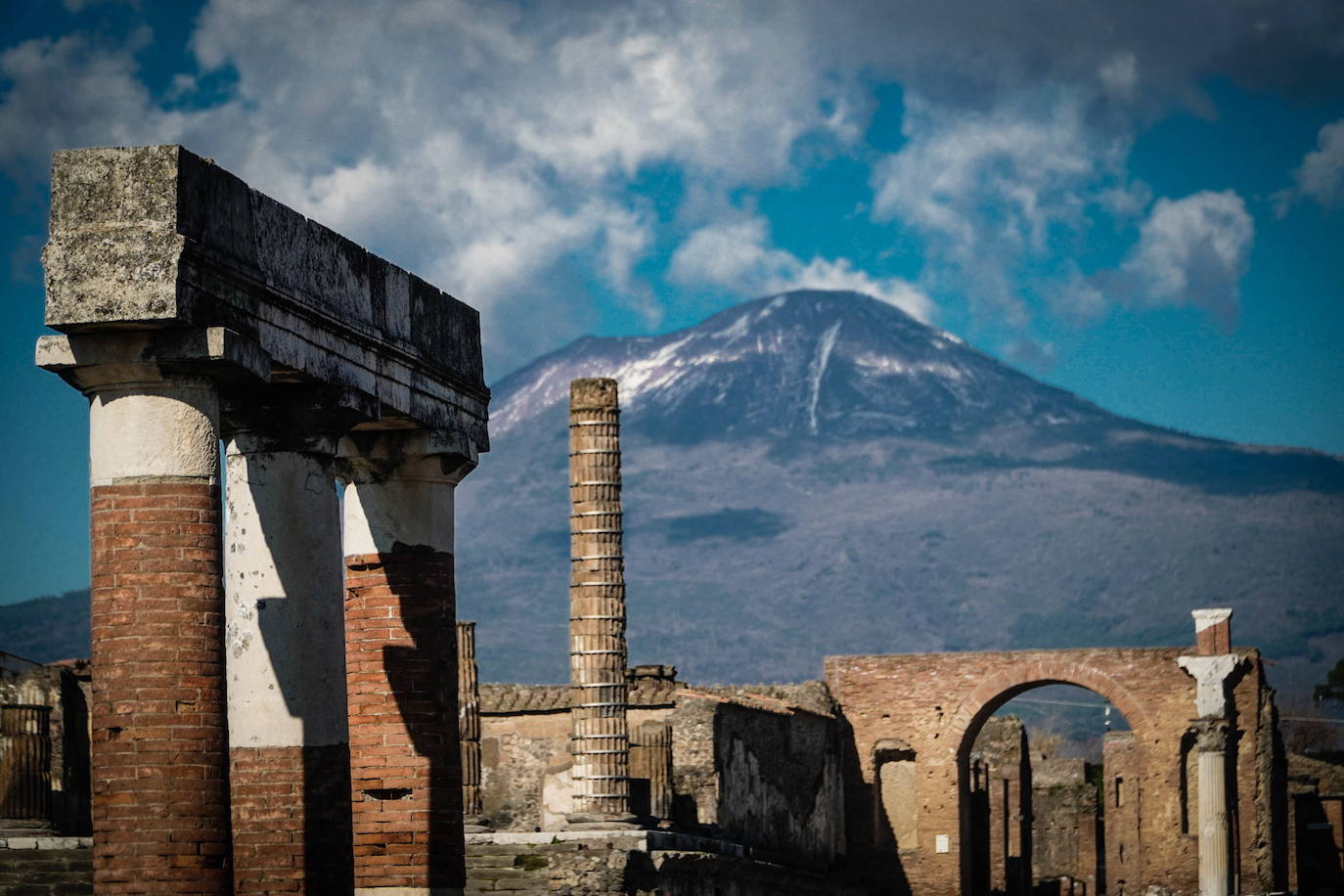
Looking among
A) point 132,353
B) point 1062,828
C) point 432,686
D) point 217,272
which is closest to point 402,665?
point 432,686

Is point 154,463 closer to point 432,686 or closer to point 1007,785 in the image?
point 432,686

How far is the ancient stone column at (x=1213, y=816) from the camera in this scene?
115 feet

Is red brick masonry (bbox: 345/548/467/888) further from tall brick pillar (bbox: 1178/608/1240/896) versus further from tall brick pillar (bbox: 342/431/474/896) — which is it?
tall brick pillar (bbox: 1178/608/1240/896)

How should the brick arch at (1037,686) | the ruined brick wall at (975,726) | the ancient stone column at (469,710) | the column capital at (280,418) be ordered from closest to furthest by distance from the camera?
1. the column capital at (280,418)
2. the ancient stone column at (469,710)
3. the ruined brick wall at (975,726)
4. the brick arch at (1037,686)

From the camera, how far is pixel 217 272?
1093cm

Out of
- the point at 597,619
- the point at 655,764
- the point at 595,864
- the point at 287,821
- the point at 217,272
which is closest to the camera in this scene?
the point at 217,272

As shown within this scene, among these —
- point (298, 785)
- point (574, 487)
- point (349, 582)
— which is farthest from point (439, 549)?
point (574, 487)

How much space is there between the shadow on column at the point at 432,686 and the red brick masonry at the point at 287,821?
1.63m

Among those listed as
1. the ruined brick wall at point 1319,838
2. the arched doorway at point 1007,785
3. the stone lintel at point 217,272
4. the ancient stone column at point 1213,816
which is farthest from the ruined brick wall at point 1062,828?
the stone lintel at point 217,272

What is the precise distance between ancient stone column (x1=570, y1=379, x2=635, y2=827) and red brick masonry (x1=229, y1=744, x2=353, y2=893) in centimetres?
1187

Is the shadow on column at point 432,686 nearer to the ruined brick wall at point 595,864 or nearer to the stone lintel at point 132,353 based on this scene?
the stone lintel at point 132,353

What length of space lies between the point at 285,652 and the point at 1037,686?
26576 millimetres

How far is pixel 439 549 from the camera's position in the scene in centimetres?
1383

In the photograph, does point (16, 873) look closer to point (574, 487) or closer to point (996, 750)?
point (574, 487)
